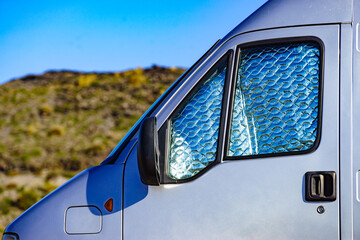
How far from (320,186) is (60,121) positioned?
78.7 ft

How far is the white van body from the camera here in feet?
9.80

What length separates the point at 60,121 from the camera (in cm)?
2611

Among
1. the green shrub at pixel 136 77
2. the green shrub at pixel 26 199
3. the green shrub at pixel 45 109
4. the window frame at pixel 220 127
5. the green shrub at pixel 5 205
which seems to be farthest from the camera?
the green shrub at pixel 136 77

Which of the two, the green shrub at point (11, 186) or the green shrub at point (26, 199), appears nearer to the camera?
the green shrub at point (26, 199)

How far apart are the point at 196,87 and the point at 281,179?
756 millimetres

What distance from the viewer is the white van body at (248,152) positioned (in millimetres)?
2988

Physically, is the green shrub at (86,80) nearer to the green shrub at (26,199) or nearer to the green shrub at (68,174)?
the green shrub at (68,174)

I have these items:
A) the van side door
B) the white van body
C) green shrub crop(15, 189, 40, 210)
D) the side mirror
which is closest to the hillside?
green shrub crop(15, 189, 40, 210)

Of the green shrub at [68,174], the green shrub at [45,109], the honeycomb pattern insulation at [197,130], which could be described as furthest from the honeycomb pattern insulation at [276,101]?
the green shrub at [45,109]

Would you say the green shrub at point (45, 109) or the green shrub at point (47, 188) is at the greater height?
the green shrub at point (45, 109)

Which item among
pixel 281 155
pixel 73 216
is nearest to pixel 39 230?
pixel 73 216

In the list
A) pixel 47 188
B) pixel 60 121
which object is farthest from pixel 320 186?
pixel 60 121

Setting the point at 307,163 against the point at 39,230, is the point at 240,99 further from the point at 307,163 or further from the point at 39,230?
the point at 39,230

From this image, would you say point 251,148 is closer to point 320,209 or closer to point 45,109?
point 320,209
